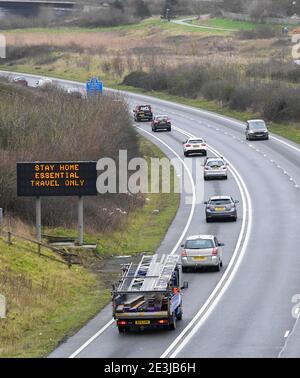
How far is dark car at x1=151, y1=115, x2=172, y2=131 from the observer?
102312 millimetres

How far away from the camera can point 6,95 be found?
84062 millimetres

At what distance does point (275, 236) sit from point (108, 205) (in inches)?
442

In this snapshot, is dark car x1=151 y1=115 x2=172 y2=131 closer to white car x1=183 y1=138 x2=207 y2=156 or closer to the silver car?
white car x1=183 y1=138 x2=207 y2=156

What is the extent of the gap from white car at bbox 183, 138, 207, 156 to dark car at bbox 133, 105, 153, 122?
21865 mm

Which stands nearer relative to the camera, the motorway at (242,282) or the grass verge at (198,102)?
the motorway at (242,282)

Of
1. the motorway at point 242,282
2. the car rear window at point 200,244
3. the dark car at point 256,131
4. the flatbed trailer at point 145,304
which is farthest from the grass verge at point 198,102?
→ the flatbed trailer at point 145,304

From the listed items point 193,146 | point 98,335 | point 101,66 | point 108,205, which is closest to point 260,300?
point 98,335

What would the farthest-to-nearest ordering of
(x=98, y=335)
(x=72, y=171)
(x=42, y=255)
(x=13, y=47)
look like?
(x=13, y=47), (x=72, y=171), (x=42, y=255), (x=98, y=335)

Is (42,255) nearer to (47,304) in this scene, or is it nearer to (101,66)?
(47,304)

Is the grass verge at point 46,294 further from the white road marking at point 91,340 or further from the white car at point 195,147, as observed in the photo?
the white car at point 195,147

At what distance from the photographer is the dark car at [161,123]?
102 metres

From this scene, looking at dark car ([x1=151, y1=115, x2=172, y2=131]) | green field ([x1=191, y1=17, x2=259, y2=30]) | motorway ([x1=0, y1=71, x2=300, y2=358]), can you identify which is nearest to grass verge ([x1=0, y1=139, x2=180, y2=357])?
motorway ([x1=0, y1=71, x2=300, y2=358])

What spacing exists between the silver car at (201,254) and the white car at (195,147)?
3830 centimetres

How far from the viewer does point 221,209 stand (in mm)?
61156
